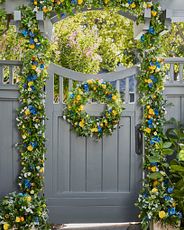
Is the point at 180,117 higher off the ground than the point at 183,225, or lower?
higher

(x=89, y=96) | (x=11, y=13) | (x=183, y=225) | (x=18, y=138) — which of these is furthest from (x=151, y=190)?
(x=11, y=13)

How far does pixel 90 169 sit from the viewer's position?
4527 mm

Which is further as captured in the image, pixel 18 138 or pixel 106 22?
pixel 106 22

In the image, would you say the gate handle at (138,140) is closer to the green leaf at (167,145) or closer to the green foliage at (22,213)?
the green leaf at (167,145)

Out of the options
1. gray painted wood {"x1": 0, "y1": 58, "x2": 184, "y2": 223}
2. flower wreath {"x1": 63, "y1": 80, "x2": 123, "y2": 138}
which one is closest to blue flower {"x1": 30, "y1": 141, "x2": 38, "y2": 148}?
gray painted wood {"x1": 0, "y1": 58, "x2": 184, "y2": 223}

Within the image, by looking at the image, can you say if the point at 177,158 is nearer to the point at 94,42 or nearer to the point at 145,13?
the point at 145,13

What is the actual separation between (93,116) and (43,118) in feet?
1.54

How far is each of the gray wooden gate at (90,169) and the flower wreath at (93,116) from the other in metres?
0.09

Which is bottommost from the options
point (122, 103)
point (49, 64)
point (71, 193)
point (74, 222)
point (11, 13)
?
point (74, 222)

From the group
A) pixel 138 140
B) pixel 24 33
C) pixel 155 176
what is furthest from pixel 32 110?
pixel 155 176

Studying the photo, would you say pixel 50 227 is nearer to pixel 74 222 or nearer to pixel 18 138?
pixel 74 222

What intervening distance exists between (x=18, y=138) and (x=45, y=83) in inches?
22.1

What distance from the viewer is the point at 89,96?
4441 mm

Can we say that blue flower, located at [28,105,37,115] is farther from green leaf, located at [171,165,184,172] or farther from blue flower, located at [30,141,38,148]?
green leaf, located at [171,165,184,172]
